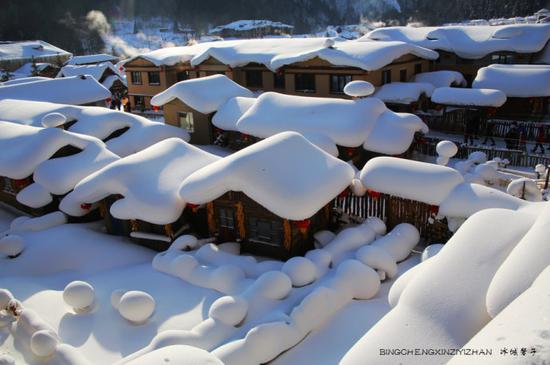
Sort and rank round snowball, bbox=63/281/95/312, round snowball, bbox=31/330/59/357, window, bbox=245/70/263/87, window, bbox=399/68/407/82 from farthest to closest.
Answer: window, bbox=245/70/263/87
window, bbox=399/68/407/82
round snowball, bbox=63/281/95/312
round snowball, bbox=31/330/59/357

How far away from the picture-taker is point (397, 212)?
569 inches

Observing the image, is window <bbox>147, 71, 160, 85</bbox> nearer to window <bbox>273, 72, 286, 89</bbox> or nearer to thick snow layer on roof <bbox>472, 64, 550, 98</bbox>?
window <bbox>273, 72, 286, 89</bbox>

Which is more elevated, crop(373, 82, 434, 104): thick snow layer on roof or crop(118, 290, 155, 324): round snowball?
crop(373, 82, 434, 104): thick snow layer on roof

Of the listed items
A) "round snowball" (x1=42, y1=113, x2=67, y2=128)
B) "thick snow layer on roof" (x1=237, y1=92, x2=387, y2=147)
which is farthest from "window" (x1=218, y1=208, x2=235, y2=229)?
"round snowball" (x1=42, y1=113, x2=67, y2=128)

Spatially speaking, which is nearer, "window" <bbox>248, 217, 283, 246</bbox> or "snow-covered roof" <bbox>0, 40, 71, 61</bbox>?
"window" <bbox>248, 217, 283, 246</bbox>

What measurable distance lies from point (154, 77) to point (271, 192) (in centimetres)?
2862

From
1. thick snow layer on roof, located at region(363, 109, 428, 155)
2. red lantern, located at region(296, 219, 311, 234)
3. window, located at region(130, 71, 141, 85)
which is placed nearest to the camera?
red lantern, located at region(296, 219, 311, 234)

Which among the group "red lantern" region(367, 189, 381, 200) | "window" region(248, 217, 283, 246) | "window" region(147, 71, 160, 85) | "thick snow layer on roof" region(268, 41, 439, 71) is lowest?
"window" region(248, 217, 283, 246)

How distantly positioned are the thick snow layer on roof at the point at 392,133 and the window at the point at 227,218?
838cm

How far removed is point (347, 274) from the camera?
455 inches

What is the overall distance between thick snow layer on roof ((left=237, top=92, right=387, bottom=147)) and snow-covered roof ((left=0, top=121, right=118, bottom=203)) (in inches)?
266

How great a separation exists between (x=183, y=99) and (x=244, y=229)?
44.7 feet

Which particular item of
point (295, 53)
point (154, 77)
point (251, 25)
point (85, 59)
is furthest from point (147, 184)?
point (251, 25)

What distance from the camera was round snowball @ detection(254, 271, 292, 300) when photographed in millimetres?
11242
